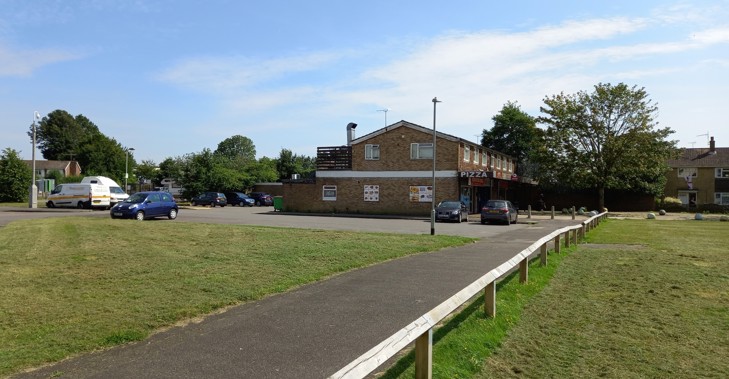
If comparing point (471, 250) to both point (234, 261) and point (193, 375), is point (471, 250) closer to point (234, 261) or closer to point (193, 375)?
point (234, 261)

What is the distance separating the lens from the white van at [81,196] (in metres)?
39.2

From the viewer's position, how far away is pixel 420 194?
38906 millimetres

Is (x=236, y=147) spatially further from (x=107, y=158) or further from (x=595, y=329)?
(x=595, y=329)

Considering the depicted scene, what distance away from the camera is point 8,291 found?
820 cm

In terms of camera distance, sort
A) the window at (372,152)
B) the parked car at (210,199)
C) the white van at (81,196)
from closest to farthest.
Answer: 1. the white van at (81,196)
2. the window at (372,152)
3. the parked car at (210,199)

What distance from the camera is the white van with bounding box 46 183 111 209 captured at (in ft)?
129

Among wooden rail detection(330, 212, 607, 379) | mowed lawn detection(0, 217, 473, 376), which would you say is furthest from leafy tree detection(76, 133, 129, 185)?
wooden rail detection(330, 212, 607, 379)

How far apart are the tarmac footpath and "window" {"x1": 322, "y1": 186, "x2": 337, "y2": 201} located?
3152cm

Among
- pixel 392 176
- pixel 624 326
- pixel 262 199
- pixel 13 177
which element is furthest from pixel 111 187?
pixel 624 326

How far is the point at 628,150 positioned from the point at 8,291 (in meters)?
49.2

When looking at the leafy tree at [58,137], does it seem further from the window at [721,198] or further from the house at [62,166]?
the window at [721,198]

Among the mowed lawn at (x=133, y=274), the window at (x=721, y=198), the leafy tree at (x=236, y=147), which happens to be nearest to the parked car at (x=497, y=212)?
the mowed lawn at (x=133, y=274)

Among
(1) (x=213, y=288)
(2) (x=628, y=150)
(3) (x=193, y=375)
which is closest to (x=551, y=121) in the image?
(2) (x=628, y=150)

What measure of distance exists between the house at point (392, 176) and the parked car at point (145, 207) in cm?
1513
